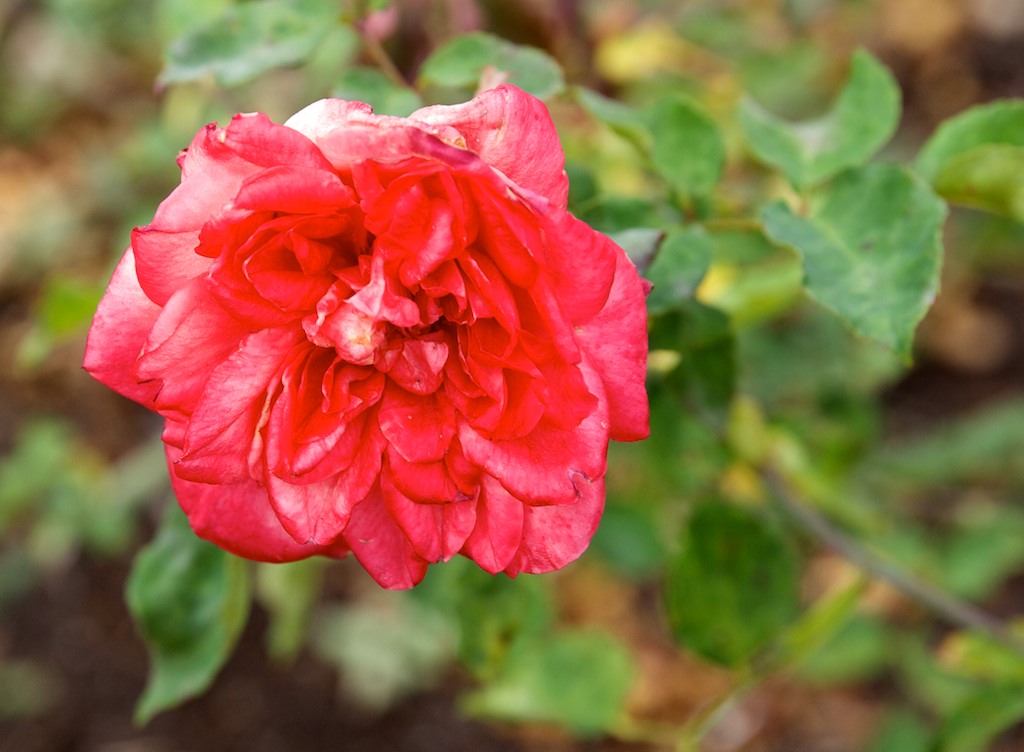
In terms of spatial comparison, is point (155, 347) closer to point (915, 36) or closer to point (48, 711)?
point (48, 711)

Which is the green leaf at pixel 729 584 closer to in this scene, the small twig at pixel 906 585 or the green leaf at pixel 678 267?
the small twig at pixel 906 585

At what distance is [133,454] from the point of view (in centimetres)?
251

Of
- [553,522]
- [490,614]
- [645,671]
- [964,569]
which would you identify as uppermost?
[553,522]

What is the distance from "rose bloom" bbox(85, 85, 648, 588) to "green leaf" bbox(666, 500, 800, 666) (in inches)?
17.8

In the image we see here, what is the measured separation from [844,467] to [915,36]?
1568 millimetres

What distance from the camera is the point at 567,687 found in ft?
4.43

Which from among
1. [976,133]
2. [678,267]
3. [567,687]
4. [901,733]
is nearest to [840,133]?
[976,133]

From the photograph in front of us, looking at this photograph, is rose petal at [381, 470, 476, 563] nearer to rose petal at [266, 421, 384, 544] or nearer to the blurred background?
rose petal at [266, 421, 384, 544]

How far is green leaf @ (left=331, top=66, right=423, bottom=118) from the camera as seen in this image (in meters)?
0.83

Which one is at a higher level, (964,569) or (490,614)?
(490,614)

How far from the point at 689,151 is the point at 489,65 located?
0.62 ft

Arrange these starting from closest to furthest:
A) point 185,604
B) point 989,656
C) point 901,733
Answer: point 185,604 < point 989,656 < point 901,733

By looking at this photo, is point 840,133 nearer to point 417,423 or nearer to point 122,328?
point 417,423

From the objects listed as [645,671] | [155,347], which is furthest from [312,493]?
[645,671]
